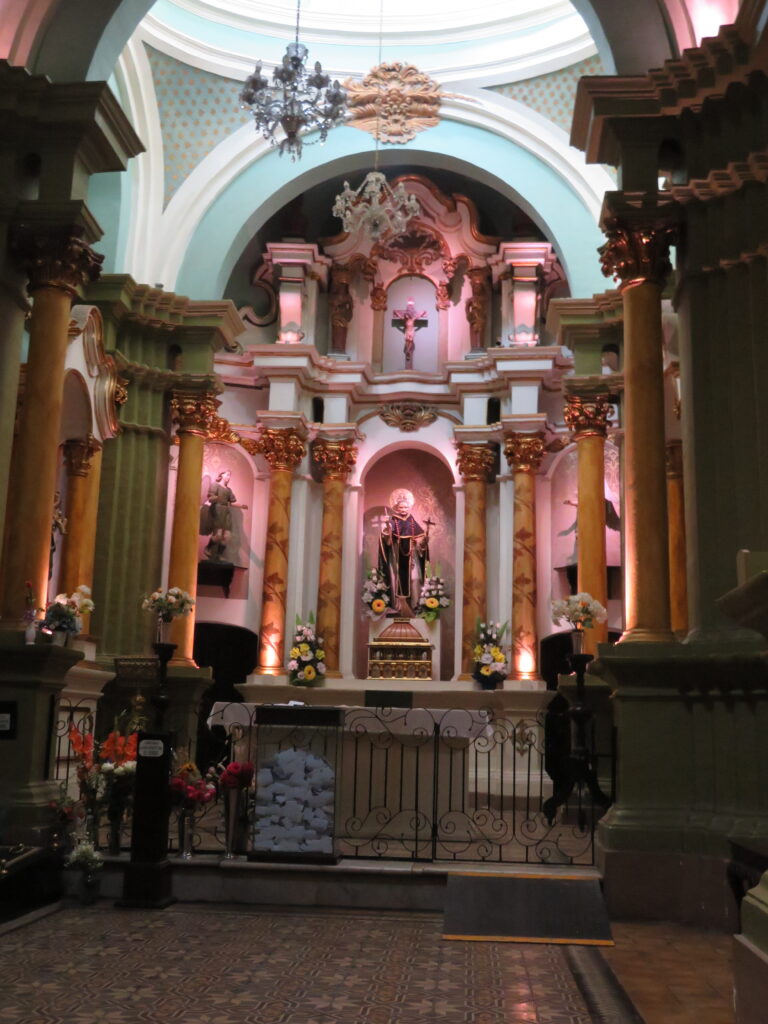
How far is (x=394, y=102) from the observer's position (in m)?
16.3

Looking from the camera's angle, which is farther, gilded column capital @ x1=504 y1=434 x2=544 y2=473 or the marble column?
gilded column capital @ x1=504 y1=434 x2=544 y2=473

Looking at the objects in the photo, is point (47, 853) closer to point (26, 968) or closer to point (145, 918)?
point (145, 918)

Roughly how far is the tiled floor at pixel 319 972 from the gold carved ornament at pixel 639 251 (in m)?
4.79

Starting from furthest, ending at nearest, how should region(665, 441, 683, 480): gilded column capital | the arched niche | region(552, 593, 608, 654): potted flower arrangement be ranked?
1. the arched niche
2. region(665, 441, 683, 480): gilded column capital
3. region(552, 593, 608, 654): potted flower arrangement

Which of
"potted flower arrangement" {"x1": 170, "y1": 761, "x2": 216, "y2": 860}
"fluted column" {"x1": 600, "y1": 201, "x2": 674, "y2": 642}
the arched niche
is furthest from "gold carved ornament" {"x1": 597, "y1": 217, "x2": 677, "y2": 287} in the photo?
the arched niche

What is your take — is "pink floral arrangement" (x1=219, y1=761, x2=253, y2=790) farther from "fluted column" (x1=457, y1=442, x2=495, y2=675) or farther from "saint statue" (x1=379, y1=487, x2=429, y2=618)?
"saint statue" (x1=379, y1=487, x2=429, y2=618)

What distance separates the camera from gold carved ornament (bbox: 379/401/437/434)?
18062 millimetres

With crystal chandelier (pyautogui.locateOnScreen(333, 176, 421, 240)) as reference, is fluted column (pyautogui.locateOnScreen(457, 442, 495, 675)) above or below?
below

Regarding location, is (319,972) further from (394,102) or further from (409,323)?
(409,323)

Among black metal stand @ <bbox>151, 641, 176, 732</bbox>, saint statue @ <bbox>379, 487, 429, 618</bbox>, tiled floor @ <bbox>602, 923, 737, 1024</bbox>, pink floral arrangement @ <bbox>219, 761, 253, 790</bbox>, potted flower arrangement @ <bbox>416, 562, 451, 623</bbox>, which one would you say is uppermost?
saint statue @ <bbox>379, 487, 429, 618</bbox>

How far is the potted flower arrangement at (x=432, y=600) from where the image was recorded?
16.9 metres

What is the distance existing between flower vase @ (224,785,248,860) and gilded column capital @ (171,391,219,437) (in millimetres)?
7272

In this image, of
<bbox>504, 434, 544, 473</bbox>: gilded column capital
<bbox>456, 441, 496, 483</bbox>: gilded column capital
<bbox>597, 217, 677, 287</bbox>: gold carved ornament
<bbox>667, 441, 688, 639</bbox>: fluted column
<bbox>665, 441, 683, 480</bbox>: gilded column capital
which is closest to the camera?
<bbox>597, 217, 677, 287</bbox>: gold carved ornament

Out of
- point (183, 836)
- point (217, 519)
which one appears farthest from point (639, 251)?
point (217, 519)
